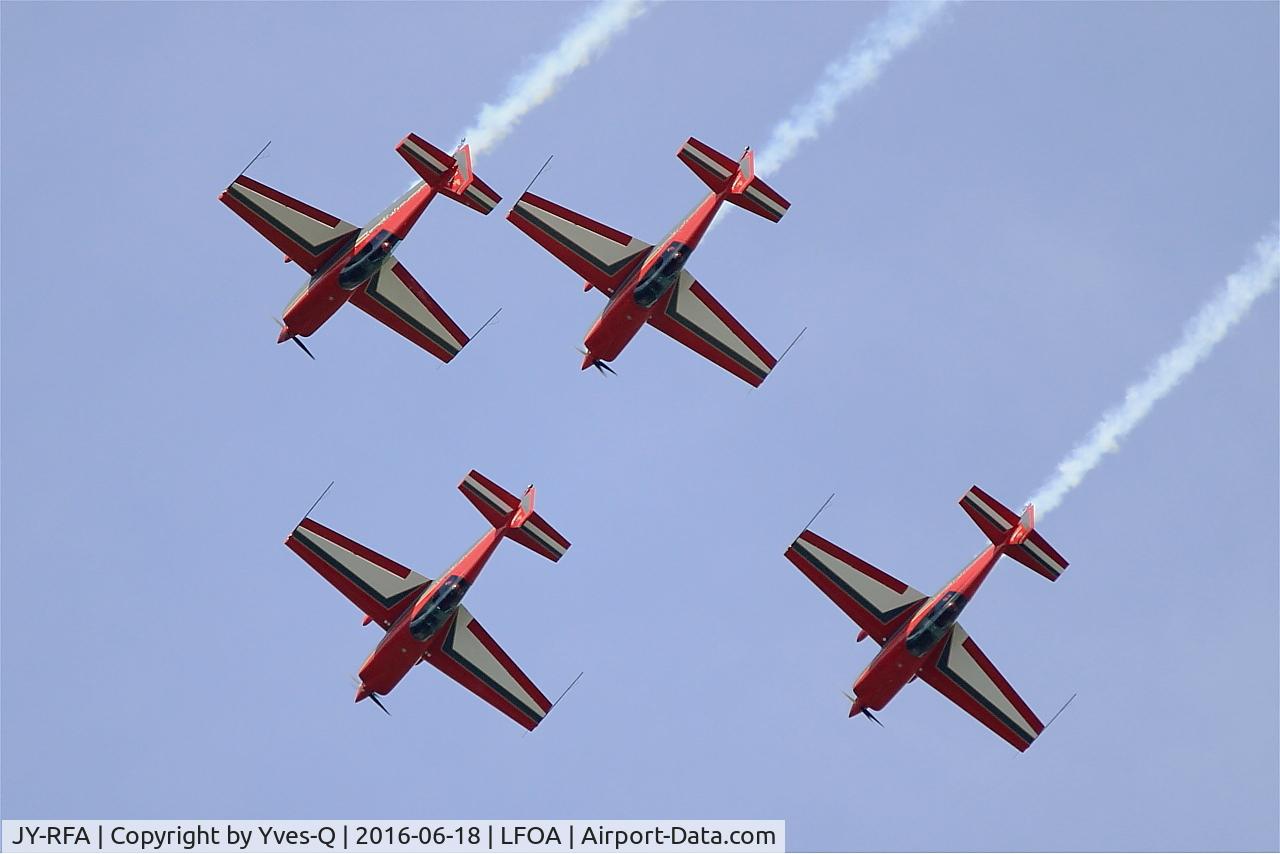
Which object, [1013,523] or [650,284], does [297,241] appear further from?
[1013,523]

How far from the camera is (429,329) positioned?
6631 cm

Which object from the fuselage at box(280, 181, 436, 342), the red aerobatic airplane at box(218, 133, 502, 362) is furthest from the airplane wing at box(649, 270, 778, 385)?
the fuselage at box(280, 181, 436, 342)

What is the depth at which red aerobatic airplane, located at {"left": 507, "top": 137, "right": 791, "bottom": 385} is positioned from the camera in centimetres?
6203

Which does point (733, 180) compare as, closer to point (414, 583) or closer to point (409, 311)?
point (409, 311)

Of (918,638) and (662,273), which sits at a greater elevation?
(662,273)

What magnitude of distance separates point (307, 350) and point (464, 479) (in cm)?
644

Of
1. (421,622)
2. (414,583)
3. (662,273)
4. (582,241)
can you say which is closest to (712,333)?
(662,273)

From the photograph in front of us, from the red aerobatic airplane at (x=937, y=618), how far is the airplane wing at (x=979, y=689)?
3cm

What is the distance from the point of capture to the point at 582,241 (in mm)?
63938

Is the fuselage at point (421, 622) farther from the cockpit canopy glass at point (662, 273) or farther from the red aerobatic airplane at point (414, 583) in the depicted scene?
the cockpit canopy glass at point (662, 273)

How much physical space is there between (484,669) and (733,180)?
52.9ft

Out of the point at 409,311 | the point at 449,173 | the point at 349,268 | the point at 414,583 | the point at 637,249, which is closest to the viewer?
the point at 449,173

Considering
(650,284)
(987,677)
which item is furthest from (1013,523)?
(650,284)

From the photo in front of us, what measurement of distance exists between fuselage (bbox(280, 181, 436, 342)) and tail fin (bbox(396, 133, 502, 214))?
3.15 ft
